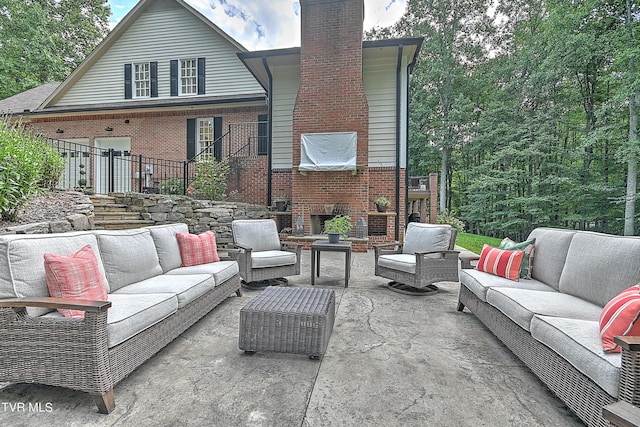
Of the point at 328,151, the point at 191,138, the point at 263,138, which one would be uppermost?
the point at 191,138

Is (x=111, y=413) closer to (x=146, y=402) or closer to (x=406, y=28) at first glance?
(x=146, y=402)

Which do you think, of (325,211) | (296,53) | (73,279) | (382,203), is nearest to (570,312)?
(73,279)

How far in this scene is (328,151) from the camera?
7.13 metres

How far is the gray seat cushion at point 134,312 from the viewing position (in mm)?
1685

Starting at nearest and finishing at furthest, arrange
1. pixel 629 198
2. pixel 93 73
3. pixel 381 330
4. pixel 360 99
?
pixel 381 330
pixel 360 99
pixel 629 198
pixel 93 73

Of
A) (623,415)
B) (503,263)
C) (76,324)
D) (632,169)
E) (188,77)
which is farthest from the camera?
(188,77)

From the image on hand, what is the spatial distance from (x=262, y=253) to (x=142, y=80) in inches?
394

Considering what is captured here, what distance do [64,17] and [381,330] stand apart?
21965 mm

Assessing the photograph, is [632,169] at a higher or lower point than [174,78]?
lower

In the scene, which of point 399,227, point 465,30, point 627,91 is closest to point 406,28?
point 465,30

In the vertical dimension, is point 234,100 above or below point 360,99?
above

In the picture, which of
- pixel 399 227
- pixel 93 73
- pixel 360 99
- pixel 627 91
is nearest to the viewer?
pixel 360 99

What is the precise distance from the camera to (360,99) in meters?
6.98

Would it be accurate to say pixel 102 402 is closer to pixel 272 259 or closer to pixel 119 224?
pixel 272 259
